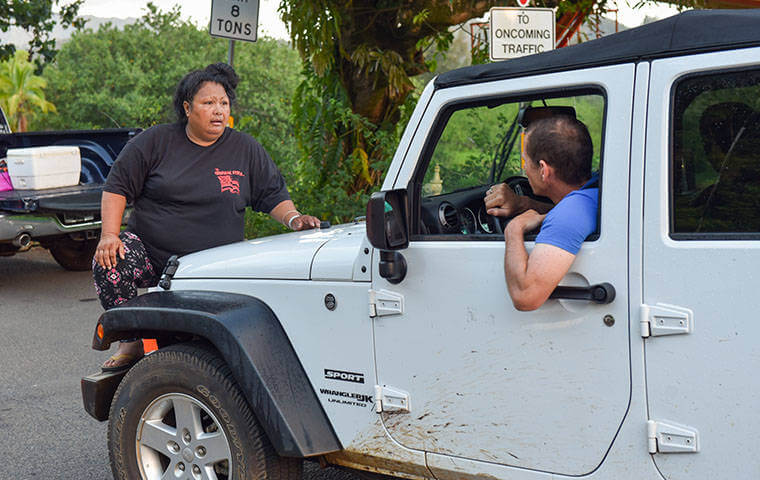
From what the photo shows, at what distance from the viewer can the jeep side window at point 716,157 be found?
2.57m

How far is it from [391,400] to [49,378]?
3944 mm

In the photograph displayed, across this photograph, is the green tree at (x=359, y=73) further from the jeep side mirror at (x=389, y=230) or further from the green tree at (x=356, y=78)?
the jeep side mirror at (x=389, y=230)

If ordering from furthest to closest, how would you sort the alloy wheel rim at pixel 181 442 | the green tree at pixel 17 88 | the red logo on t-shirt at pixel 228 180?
the green tree at pixel 17 88 → the red logo on t-shirt at pixel 228 180 → the alloy wheel rim at pixel 181 442

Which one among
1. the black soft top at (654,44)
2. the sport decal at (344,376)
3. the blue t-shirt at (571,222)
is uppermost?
the black soft top at (654,44)

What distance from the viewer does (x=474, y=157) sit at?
3.56 meters

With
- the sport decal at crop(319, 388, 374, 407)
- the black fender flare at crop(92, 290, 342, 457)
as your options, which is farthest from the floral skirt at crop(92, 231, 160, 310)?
the sport decal at crop(319, 388, 374, 407)

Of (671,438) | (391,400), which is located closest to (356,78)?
(391,400)

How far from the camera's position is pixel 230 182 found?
4.61 m

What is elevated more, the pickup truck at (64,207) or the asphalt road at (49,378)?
the pickup truck at (64,207)

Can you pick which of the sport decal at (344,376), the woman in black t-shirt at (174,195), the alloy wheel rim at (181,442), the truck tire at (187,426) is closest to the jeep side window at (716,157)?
the sport decal at (344,376)

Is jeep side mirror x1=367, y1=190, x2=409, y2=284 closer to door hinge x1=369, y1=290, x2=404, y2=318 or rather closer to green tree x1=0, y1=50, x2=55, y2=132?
door hinge x1=369, y1=290, x2=404, y2=318

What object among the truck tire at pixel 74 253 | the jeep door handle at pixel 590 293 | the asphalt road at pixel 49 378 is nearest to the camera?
the jeep door handle at pixel 590 293

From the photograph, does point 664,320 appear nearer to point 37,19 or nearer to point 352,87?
point 352,87

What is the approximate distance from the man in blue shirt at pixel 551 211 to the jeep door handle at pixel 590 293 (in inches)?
2.5
